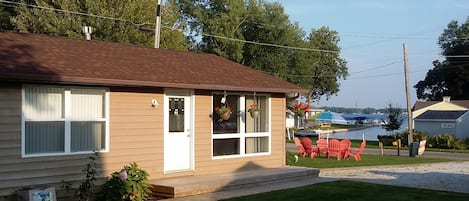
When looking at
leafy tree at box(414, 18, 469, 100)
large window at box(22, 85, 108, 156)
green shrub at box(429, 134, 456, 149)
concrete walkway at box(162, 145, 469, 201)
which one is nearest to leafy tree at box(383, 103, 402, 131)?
green shrub at box(429, 134, 456, 149)

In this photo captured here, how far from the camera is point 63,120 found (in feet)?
35.2

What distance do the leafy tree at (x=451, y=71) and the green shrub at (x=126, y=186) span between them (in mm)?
57194

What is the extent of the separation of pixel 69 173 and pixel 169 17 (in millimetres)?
26679

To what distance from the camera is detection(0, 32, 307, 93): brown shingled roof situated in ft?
33.8

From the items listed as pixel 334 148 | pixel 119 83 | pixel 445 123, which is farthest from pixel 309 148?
pixel 445 123

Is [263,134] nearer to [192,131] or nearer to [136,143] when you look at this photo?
[192,131]

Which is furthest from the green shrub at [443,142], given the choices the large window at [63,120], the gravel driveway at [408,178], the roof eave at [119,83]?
the large window at [63,120]

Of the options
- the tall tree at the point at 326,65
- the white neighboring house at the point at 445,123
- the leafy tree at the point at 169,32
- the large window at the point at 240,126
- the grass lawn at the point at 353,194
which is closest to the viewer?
the grass lawn at the point at 353,194

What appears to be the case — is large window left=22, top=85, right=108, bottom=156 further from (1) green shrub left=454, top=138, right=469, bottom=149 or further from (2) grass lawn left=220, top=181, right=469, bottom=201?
(1) green shrub left=454, top=138, right=469, bottom=149

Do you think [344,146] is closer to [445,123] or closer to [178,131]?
[178,131]

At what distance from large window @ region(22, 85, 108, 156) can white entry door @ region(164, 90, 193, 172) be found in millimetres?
1831

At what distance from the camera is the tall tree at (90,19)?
101ft

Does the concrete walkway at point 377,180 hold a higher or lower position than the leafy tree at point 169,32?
lower

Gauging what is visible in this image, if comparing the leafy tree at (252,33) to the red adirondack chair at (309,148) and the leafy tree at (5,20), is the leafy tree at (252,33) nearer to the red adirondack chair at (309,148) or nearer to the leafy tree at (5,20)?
the leafy tree at (5,20)
